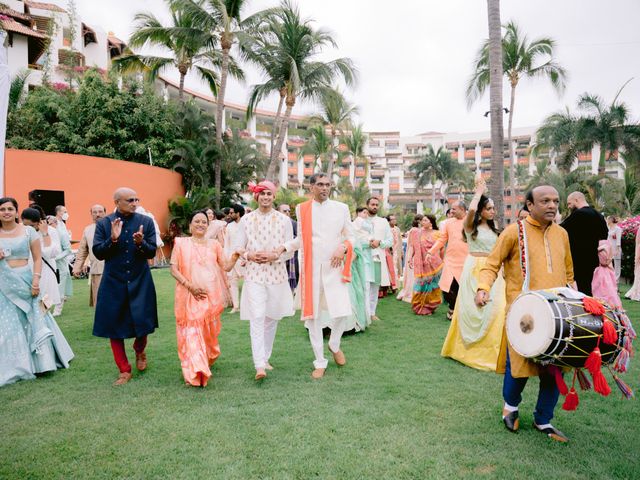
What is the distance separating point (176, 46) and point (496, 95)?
644 inches

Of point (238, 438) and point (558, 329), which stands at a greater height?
point (558, 329)

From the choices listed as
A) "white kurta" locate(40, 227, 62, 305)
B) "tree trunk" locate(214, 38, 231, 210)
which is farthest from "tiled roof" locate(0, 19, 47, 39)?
"white kurta" locate(40, 227, 62, 305)

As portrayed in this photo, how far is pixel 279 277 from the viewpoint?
490cm

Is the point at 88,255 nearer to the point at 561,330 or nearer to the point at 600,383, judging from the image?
the point at 561,330

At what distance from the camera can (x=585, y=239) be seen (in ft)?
17.4

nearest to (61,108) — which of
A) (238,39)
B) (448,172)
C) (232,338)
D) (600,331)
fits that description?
(238,39)

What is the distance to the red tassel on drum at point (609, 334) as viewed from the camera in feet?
9.58

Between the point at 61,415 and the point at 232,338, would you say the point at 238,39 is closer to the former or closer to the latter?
the point at 232,338

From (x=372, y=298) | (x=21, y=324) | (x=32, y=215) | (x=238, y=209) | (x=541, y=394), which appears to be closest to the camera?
(x=541, y=394)

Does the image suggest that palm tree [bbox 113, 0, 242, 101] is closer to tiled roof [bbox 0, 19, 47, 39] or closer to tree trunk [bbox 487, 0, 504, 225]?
tiled roof [bbox 0, 19, 47, 39]

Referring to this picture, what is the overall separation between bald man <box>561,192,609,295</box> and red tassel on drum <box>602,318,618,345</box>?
8.54ft

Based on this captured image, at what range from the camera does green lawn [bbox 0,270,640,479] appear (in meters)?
2.96

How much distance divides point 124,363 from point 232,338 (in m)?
2.01

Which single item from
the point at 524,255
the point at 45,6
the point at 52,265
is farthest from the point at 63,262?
the point at 45,6
